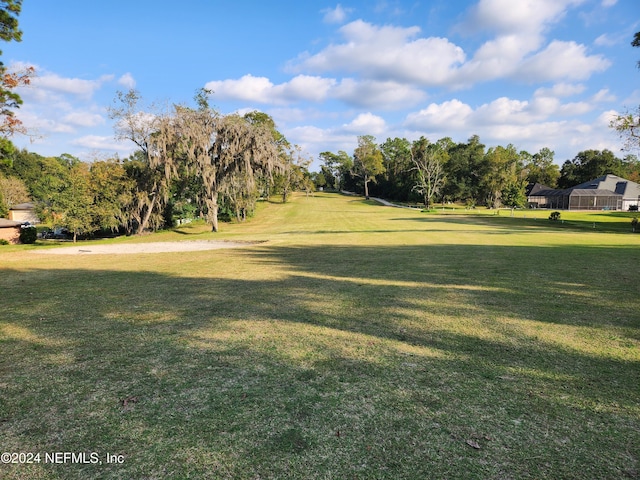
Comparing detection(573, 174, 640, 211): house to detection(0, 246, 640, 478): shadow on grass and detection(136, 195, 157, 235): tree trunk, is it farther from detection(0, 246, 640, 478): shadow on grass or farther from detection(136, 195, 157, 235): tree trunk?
detection(136, 195, 157, 235): tree trunk

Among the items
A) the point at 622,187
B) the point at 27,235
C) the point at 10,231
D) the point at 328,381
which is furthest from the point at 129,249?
the point at 622,187

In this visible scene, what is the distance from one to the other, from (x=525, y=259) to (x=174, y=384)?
41.8 ft

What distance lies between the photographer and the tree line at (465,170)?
6475cm

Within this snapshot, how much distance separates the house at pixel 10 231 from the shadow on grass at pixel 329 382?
3239 cm

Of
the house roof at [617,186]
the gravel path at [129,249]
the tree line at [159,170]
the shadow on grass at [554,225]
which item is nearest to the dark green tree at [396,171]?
the house roof at [617,186]

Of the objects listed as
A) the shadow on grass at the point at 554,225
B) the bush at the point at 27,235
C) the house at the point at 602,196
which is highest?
the house at the point at 602,196

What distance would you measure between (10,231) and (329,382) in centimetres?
4107

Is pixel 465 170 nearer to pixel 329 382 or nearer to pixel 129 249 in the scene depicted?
pixel 129 249

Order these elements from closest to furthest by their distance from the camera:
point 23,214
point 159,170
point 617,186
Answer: point 159,170
point 23,214
point 617,186

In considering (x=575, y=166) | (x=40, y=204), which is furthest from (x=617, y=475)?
(x=575, y=166)

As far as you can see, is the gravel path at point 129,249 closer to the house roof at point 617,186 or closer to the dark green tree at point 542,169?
the house roof at point 617,186

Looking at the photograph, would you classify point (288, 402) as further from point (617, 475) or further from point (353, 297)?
point (353, 297)

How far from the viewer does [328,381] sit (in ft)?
13.4

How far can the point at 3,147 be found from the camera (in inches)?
621
